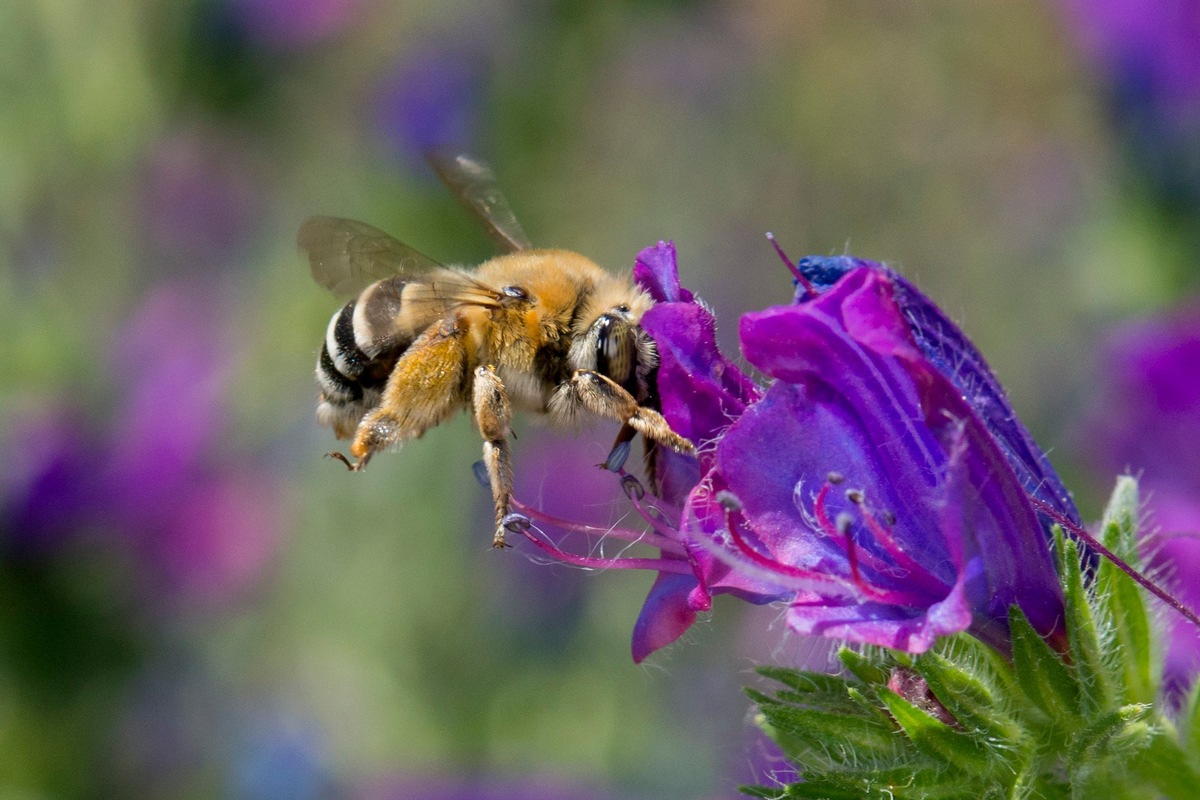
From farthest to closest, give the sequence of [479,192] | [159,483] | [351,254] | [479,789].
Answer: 1. [159,483]
2. [479,789]
3. [479,192]
4. [351,254]

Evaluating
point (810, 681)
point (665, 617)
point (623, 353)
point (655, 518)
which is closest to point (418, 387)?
point (623, 353)

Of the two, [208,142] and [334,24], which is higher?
[334,24]

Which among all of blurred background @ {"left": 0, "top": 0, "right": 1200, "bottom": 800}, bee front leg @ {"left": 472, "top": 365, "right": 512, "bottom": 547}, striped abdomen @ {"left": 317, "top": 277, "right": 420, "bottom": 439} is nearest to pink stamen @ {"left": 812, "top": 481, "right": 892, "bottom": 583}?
bee front leg @ {"left": 472, "top": 365, "right": 512, "bottom": 547}

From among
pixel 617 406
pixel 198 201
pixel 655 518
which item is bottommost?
pixel 655 518

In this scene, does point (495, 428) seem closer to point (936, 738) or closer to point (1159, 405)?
point (936, 738)

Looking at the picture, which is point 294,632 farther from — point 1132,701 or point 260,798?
point 1132,701

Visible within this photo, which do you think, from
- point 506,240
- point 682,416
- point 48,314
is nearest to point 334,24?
point 48,314

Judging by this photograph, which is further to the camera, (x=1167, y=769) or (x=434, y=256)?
(x=434, y=256)
